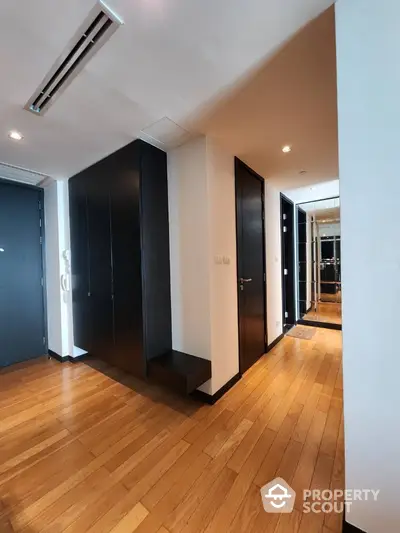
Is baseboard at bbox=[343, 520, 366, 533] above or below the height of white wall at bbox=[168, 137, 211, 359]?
below

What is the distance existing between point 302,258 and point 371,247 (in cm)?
420

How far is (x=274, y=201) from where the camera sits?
3736 mm

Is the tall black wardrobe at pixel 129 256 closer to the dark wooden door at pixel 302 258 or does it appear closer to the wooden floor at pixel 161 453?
the wooden floor at pixel 161 453

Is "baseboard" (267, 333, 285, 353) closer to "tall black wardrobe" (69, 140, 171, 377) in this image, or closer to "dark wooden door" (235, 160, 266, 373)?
"dark wooden door" (235, 160, 266, 373)

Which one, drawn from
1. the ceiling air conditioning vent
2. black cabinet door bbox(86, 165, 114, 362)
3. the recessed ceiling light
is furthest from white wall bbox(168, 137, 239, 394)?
the recessed ceiling light

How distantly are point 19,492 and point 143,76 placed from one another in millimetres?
2644

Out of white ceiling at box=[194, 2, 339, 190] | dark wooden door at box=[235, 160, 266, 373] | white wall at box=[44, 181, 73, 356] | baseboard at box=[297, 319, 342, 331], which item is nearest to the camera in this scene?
white ceiling at box=[194, 2, 339, 190]

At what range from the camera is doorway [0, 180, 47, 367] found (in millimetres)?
3107

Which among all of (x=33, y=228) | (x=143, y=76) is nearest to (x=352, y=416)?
(x=143, y=76)

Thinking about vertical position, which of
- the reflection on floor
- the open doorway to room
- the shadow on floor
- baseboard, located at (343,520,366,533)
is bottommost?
the shadow on floor

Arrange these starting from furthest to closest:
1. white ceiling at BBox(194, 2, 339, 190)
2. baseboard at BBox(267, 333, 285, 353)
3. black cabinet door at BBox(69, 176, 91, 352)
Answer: baseboard at BBox(267, 333, 285, 353) → black cabinet door at BBox(69, 176, 91, 352) → white ceiling at BBox(194, 2, 339, 190)

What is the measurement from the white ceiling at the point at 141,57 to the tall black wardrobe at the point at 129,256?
0.43 m

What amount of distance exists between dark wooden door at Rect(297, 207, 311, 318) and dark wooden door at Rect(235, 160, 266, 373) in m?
1.94

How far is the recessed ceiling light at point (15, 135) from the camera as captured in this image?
6.64 feet
